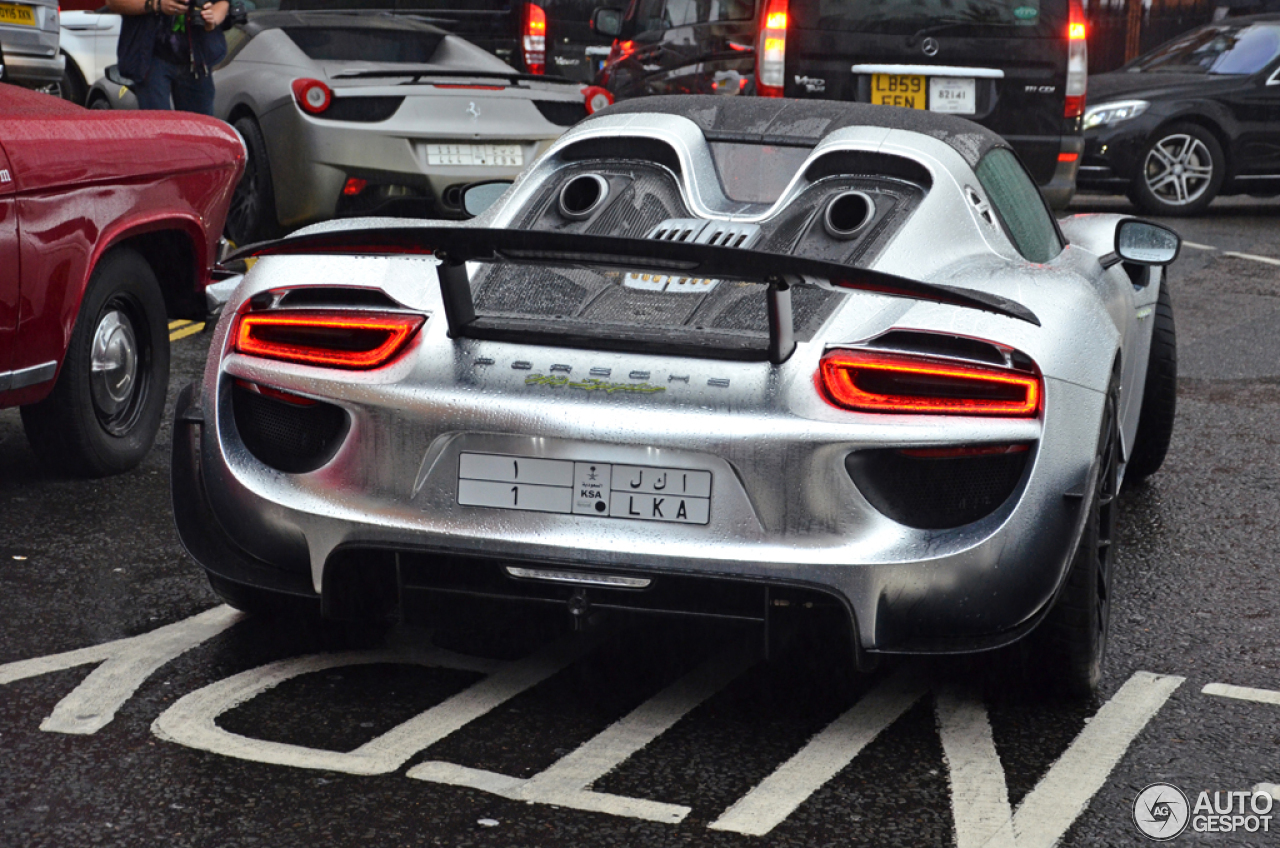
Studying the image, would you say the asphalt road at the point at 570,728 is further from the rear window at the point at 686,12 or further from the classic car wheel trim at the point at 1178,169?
the classic car wheel trim at the point at 1178,169

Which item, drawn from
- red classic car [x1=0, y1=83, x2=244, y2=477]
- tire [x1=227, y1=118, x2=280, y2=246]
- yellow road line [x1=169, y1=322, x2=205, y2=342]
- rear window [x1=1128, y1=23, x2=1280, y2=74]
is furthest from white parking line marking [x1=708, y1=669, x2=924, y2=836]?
rear window [x1=1128, y1=23, x2=1280, y2=74]

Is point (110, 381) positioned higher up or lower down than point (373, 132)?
lower down

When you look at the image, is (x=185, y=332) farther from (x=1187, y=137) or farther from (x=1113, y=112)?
(x=1187, y=137)

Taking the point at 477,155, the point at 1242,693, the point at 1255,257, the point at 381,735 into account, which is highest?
the point at 477,155

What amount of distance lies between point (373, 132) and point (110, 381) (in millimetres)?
3574

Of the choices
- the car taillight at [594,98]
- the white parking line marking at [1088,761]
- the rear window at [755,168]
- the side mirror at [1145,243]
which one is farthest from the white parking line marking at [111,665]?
the car taillight at [594,98]

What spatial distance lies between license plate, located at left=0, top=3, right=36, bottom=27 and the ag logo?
22.1 ft

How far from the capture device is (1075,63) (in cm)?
1045

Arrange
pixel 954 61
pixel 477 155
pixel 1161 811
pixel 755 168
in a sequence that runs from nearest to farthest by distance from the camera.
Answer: pixel 1161 811, pixel 755 168, pixel 477 155, pixel 954 61

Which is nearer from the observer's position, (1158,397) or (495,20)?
(1158,397)

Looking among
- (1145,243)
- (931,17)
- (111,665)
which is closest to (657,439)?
(111,665)

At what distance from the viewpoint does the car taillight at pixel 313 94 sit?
891cm

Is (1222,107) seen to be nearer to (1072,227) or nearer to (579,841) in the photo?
(1072,227)

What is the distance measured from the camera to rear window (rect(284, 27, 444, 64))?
33.0ft
